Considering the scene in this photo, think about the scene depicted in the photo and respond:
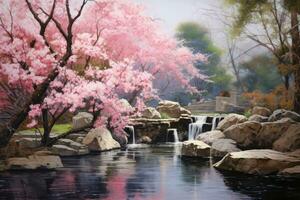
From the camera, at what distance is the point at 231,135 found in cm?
977

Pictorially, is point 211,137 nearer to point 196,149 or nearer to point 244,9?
point 196,149

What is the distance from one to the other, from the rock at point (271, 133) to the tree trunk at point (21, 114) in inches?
152

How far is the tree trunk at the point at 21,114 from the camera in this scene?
8344 mm

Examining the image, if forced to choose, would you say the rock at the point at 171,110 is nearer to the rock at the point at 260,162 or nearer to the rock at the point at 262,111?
the rock at the point at 262,111

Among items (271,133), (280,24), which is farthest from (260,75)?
(271,133)

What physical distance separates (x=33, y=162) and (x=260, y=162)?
340 cm

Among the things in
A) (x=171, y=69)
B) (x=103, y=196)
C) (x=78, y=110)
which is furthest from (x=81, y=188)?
(x=171, y=69)

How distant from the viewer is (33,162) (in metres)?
7.86

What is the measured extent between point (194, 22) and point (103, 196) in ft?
50.3

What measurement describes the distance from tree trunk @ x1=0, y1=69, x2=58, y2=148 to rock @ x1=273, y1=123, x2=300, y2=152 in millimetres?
3910

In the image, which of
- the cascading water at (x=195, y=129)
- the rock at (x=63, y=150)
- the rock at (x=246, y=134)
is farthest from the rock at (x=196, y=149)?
the cascading water at (x=195, y=129)

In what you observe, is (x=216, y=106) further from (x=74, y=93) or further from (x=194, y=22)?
(x=74, y=93)

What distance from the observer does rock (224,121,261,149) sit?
31.1 ft

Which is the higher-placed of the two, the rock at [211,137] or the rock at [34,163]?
the rock at [211,137]
